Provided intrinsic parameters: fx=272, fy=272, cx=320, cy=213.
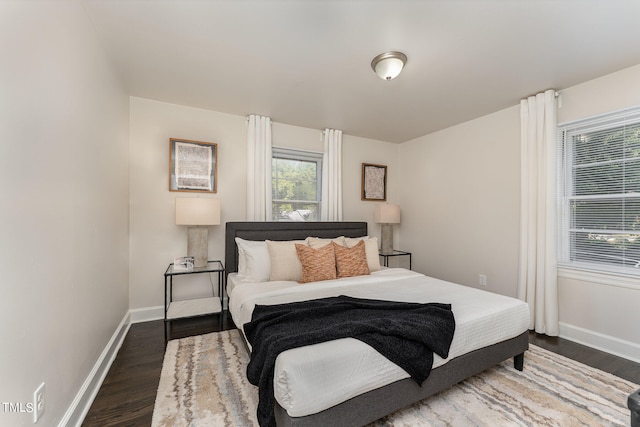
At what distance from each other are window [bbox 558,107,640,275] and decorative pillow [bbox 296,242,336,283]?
246 centimetres

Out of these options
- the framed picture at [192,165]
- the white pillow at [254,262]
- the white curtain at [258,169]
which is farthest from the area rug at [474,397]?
the framed picture at [192,165]

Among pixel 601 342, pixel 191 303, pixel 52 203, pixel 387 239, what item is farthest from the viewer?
pixel 387 239

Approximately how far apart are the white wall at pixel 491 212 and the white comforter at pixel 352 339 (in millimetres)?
1175

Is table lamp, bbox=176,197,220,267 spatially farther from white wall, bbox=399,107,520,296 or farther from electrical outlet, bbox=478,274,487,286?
electrical outlet, bbox=478,274,487,286

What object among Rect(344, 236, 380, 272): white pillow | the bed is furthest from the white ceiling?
the bed

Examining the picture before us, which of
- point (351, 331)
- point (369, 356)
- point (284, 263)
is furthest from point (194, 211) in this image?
point (369, 356)

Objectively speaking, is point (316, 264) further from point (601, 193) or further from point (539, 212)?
point (601, 193)

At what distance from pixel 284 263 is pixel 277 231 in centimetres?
78

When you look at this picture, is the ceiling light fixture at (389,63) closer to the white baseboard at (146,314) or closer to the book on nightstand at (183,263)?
the book on nightstand at (183,263)

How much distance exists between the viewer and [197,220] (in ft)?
9.93

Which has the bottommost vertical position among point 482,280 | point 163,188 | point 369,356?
point 482,280

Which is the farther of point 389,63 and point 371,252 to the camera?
point 371,252

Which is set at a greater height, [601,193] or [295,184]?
[295,184]

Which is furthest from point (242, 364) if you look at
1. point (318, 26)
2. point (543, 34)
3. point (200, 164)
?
point (543, 34)
